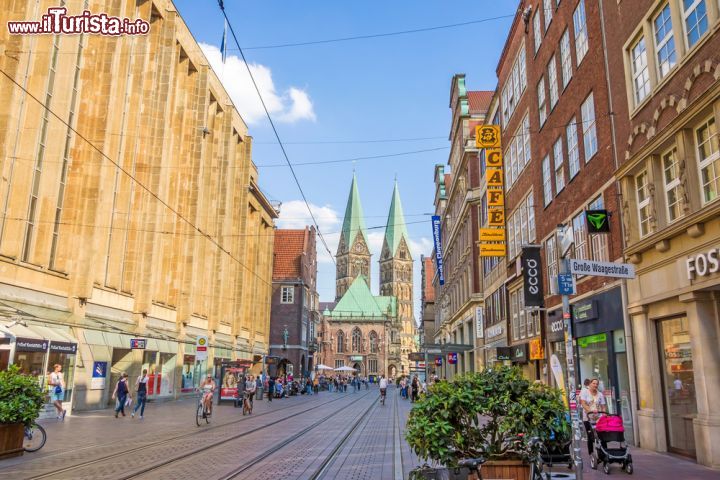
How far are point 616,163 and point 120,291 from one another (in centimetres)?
2148

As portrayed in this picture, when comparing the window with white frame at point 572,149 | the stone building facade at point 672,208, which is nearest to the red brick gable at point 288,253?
the window with white frame at point 572,149

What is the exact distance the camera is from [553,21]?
20141mm

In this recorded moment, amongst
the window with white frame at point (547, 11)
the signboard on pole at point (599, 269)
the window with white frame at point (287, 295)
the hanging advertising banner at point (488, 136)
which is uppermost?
the window with white frame at point (547, 11)

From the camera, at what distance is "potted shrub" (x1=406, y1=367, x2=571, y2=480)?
6637mm

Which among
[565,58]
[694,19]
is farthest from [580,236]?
[694,19]

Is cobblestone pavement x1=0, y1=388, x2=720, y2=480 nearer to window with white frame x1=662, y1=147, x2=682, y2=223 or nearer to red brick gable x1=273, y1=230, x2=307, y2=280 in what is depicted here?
window with white frame x1=662, y1=147, x2=682, y2=223

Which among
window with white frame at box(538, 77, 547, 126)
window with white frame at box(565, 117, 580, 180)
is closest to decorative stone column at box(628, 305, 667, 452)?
window with white frame at box(565, 117, 580, 180)

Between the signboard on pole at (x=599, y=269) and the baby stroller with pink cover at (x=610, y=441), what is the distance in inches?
111

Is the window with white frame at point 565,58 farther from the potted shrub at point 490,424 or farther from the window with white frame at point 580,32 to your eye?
the potted shrub at point 490,424

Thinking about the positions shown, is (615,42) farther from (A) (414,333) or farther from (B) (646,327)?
(A) (414,333)

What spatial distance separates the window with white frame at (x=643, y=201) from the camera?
1286 centimetres

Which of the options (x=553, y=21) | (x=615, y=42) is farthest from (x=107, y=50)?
(x=615, y=42)

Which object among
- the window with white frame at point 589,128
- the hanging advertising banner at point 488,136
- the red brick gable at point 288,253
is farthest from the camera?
the red brick gable at point 288,253

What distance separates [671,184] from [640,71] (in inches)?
122
